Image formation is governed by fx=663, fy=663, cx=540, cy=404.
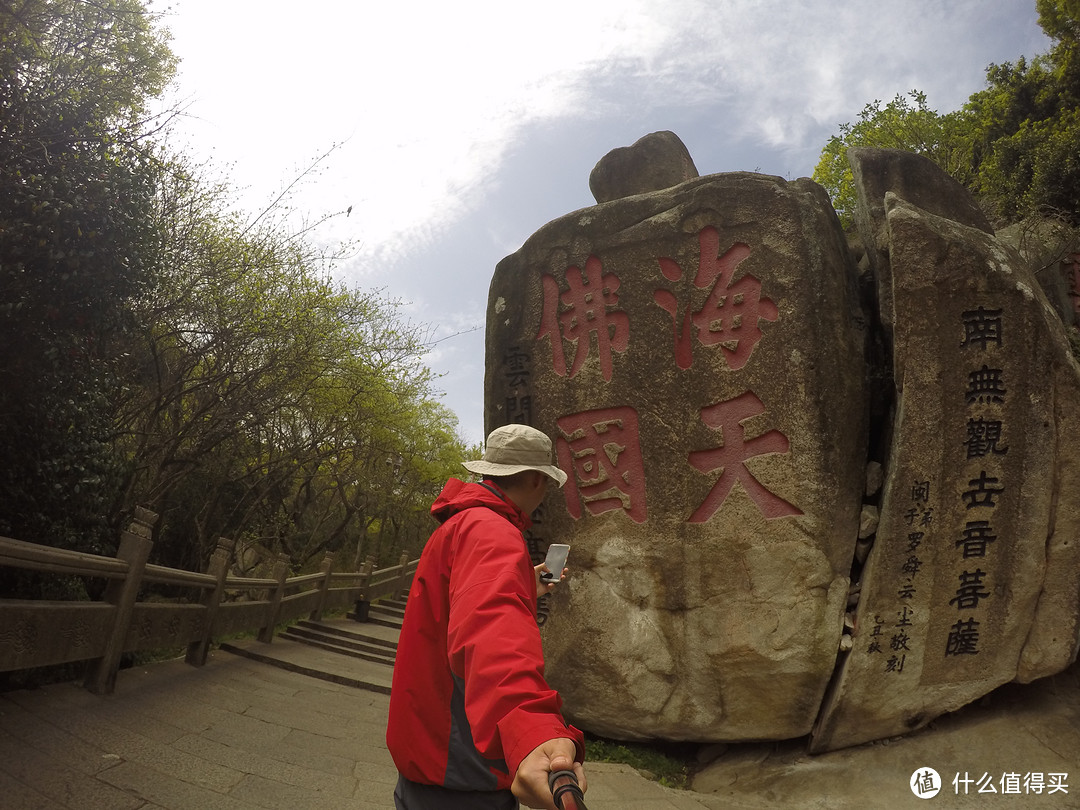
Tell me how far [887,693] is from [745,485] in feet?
5.09

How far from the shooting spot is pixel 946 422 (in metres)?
4.11

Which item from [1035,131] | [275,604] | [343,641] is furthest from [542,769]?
[1035,131]

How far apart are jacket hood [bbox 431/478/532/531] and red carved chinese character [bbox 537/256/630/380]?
3421mm

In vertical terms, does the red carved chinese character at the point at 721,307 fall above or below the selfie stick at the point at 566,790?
above

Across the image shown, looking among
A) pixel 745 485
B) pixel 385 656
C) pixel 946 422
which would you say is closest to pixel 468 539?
pixel 745 485

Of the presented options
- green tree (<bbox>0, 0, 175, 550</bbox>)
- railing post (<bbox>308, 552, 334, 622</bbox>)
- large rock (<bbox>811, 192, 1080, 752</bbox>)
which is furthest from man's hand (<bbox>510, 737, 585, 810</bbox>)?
railing post (<bbox>308, 552, 334, 622</bbox>)

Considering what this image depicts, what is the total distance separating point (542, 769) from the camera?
97 centimetres

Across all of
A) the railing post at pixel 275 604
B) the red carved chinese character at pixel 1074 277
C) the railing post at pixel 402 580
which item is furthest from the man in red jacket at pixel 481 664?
the railing post at pixel 402 580

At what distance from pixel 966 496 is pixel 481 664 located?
4045mm

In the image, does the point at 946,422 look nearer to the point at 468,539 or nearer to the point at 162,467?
the point at 468,539

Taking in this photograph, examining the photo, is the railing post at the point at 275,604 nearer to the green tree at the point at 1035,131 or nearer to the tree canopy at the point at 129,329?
the tree canopy at the point at 129,329

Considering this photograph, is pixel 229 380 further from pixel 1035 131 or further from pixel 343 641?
pixel 1035 131

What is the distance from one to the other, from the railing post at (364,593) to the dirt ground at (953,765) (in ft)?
29.1

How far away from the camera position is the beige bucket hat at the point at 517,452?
1.81 m
